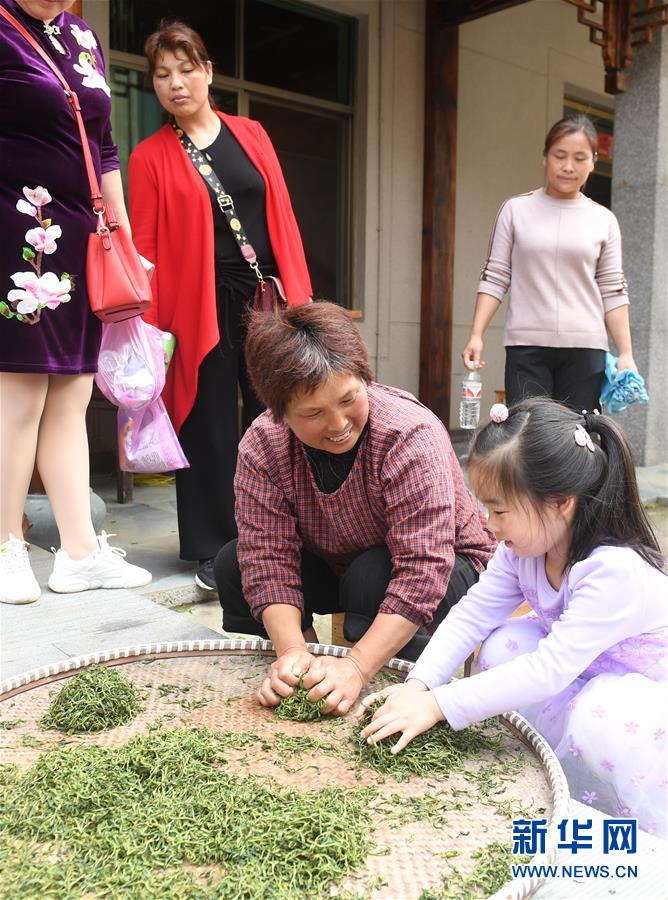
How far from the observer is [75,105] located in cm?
233

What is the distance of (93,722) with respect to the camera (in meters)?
1.41

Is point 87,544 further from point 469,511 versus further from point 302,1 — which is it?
point 302,1

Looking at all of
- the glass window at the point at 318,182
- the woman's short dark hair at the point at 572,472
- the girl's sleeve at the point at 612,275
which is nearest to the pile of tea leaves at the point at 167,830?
the woman's short dark hair at the point at 572,472

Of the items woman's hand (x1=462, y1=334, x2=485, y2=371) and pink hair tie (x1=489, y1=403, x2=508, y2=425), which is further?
woman's hand (x1=462, y1=334, x2=485, y2=371)

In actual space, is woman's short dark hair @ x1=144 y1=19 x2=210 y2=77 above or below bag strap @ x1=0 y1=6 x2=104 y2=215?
above

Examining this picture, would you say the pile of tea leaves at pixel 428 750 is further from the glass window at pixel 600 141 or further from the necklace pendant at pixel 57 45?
the glass window at pixel 600 141

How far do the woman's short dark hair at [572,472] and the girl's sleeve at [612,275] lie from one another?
1684 millimetres

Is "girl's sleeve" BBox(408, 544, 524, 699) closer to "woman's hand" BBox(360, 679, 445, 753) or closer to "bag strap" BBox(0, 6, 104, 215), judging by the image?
"woman's hand" BBox(360, 679, 445, 753)

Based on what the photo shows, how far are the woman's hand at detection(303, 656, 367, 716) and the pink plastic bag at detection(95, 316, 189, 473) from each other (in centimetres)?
124

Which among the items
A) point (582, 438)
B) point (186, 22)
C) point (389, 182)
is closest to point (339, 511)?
point (582, 438)

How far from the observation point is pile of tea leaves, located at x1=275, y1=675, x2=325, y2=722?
147cm

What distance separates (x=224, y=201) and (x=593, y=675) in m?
1.85

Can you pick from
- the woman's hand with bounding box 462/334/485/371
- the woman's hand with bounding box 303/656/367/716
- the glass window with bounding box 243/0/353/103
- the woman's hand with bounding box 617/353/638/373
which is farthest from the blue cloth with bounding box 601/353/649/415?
the glass window with bounding box 243/0/353/103

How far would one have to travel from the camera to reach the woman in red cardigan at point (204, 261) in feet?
9.00
